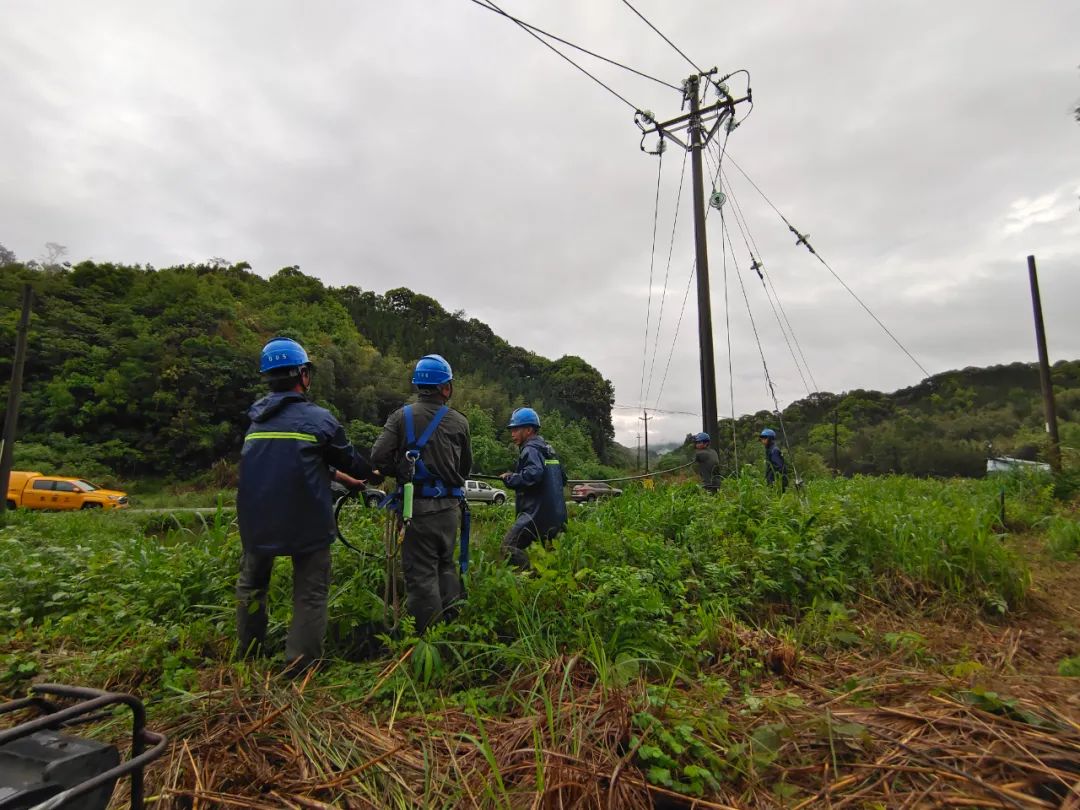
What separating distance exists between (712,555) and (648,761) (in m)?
2.75

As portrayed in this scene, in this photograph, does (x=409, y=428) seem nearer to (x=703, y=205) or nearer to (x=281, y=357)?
(x=281, y=357)

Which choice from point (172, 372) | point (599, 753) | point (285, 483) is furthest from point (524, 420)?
point (172, 372)

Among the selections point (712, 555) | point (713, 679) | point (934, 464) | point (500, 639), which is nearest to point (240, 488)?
point (500, 639)

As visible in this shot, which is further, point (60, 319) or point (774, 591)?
point (60, 319)

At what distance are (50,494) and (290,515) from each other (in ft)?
75.7

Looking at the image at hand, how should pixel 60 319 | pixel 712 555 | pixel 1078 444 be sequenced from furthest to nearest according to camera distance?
pixel 60 319 < pixel 1078 444 < pixel 712 555

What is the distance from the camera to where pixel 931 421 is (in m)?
44.2

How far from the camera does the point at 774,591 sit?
3.69 metres

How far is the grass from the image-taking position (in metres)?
1.64

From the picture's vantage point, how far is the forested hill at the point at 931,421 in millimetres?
38000

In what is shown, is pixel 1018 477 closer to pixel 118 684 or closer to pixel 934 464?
pixel 118 684

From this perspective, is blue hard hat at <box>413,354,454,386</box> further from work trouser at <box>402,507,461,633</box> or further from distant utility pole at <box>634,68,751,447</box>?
distant utility pole at <box>634,68,751,447</box>

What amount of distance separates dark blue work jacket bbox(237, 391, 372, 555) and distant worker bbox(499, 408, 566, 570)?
189 cm

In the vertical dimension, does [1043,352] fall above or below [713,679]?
above
